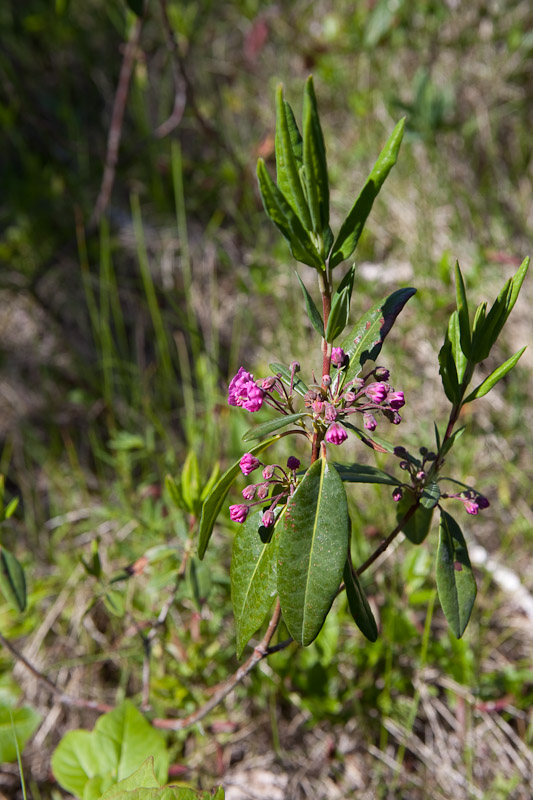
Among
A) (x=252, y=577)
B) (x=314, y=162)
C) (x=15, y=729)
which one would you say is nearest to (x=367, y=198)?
(x=314, y=162)

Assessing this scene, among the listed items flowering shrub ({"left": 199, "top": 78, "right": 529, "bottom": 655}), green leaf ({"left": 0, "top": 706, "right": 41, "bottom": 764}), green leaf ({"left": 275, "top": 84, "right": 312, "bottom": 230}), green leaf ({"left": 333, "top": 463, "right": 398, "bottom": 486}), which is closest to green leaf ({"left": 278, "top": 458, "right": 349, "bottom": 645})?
flowering shrub ({"left": 199, "top": 78, "right": 529, "bottom": 655})

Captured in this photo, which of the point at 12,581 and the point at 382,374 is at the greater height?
the point at 382,374

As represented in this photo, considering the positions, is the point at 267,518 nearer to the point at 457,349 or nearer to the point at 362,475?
the point at 362,475

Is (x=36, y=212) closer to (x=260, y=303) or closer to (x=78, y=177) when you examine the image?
(x=78, y=177)

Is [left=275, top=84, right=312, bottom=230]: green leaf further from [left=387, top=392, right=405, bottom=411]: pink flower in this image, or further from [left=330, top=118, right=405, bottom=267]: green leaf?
[left=387, top=392, right=405, bottom=411]: pink flower

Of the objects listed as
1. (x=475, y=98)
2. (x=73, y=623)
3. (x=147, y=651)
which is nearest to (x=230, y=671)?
(x=147, y=651)
